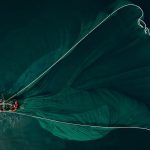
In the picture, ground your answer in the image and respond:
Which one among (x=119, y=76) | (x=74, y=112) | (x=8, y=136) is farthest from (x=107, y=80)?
(x=8, y=136)

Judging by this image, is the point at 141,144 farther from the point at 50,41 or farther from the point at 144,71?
the point at 50,41

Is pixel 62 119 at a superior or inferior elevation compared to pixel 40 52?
inferior

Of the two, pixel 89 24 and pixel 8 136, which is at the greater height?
pixel 89 24

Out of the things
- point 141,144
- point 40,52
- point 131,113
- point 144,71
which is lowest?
point 141,144

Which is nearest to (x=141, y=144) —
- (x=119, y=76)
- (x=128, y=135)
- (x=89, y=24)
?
(x=128, y=135)

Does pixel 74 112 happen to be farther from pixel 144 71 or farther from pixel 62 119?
pixel 144 71

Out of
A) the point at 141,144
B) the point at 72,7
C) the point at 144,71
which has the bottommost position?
the point at 141,144
